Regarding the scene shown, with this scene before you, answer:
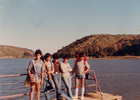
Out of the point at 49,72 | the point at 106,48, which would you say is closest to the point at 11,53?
the point at 106,48

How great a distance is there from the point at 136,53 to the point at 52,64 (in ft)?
468

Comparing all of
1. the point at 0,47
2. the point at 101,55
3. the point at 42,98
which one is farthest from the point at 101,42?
the point at 42,98

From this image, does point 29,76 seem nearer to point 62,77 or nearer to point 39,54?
point 39,54

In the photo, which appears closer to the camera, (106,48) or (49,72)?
(49,72)

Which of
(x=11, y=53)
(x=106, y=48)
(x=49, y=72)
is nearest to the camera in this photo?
(x=49, y=72)

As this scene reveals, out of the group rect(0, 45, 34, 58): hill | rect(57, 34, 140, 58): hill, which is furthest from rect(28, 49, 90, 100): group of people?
rect(0, 45, 34, 58): hill

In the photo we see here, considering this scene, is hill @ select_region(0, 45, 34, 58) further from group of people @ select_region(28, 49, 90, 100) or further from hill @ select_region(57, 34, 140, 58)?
group of people @ select_region(28, 49, 90, 100)

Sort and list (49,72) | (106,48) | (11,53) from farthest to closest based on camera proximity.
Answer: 1. (11,53)
2. (106,48)
3. (49,72)

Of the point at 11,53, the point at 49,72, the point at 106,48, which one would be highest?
the point at 106,48

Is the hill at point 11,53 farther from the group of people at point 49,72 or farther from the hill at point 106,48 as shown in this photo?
the group of people at point 49,72

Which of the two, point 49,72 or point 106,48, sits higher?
point 106,48

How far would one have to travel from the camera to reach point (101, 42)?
171500 millimetres

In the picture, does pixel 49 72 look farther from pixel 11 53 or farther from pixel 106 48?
pixel 11 53

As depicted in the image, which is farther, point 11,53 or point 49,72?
point 11,53
